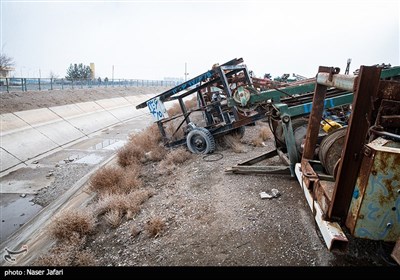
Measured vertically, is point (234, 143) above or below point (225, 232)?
above

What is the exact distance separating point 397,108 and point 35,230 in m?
7.24

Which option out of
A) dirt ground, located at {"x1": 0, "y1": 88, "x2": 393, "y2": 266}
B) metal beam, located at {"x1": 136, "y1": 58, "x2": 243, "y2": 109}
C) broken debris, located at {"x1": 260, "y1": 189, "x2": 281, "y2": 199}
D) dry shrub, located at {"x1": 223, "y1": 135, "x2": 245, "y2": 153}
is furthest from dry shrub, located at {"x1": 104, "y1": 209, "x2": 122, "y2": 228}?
metal beam, located at {"x1": 136, "y1": 58, "x2": 243, "y2": 109}

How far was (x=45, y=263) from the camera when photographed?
394 cm

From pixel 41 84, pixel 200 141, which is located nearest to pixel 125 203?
pixel 200 141

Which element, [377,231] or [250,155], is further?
[250,155]

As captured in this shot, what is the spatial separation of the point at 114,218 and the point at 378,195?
13.8 feet

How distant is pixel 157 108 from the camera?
8.80 m

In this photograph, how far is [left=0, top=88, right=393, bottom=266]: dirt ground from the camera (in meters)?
3.07

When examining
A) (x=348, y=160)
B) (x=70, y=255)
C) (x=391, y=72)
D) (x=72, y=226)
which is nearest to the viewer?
(x=348, y=160)

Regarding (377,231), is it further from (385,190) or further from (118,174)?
(118,174)

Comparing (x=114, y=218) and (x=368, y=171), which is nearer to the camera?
(x=368, y=171)

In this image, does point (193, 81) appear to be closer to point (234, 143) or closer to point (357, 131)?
point (234, 143)

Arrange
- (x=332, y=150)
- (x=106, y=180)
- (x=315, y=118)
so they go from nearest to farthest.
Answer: (x=332, y=150), (x=315, y=118), (x=106, y=180)
